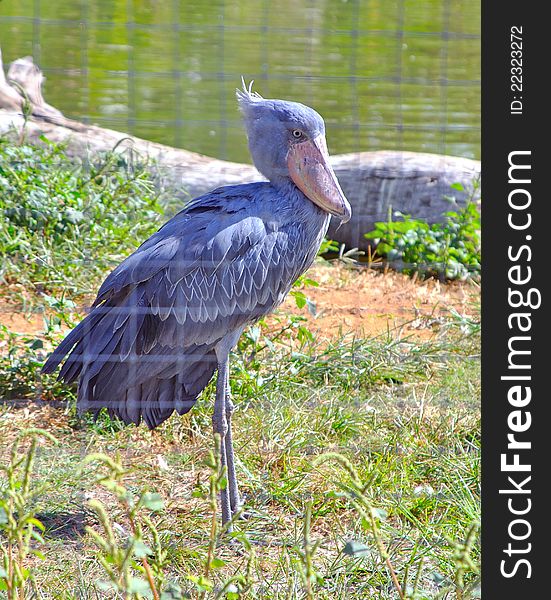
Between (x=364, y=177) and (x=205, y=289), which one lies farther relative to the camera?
(x=364, y=177)

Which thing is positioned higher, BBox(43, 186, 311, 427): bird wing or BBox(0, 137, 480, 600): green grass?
BBox(43, 186, 311, 427): bird wing

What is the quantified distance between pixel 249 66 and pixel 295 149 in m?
6.81

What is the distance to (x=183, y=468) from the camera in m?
3.55

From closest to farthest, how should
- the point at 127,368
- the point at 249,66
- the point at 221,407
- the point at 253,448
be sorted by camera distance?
the point at 127,368 → the point at 221,407 → the point at 253,448 → the point at 249,66

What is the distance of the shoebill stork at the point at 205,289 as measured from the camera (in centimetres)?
327

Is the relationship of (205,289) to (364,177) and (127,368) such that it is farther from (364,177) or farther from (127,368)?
(364,177)

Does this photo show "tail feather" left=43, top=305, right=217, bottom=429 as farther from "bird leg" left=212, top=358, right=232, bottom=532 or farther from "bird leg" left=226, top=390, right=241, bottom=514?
"bird leg" left=226, top=390, right=241, bottom=514

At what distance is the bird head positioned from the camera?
3471 millimetres

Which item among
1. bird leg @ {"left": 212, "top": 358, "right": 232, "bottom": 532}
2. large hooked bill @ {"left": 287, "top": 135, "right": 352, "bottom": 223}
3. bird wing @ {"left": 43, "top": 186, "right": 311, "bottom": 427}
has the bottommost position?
bird leg @ {"left": 212, "top": 358, "right": 232, "bottom": 532}

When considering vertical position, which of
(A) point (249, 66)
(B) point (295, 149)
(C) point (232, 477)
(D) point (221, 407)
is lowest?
(C) point (232, 477)

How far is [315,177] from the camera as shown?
346 centimetres

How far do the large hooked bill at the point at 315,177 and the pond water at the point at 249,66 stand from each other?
10.3 ft

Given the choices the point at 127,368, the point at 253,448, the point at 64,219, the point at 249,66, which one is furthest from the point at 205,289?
the point at 249,66

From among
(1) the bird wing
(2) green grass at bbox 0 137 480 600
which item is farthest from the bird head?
(2) green grass at bbox 0 137 480 600
